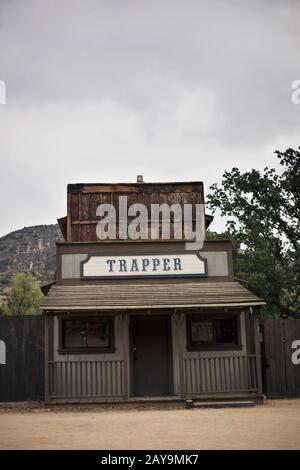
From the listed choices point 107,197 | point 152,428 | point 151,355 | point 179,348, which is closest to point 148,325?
point 151,355

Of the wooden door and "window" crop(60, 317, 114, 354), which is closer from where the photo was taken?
"window" crop(60, 317, 114, 354)

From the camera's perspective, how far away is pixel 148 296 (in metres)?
15.3

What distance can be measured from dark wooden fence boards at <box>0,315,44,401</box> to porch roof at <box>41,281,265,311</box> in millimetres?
1323

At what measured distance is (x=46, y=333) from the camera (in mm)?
14664

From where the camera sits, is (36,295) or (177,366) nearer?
(177,366)

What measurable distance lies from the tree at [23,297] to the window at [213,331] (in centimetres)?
4094

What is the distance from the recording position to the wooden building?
14805 millimetres

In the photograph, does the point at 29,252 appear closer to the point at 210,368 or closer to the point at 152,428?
the point at 210,368

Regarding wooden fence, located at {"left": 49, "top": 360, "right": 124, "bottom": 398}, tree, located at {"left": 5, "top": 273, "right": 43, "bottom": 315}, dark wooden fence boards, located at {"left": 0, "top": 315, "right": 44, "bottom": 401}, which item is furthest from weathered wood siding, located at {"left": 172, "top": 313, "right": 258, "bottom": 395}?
tree, located at {"left": 5, "top": 273, "right": 43, "bottom": 315}

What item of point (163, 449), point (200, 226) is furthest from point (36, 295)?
point (163, 449)

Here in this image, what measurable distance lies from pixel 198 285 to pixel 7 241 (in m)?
80.3

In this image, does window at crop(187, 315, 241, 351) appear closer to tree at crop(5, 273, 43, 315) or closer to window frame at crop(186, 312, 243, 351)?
window frame at crop(186, 312, 243, 351)

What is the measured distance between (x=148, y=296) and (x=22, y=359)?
3766 mm
